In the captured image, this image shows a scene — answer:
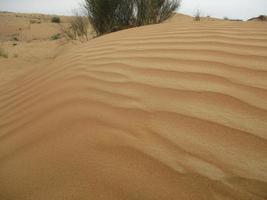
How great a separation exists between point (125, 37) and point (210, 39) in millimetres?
1012

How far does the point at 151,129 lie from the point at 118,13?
6.01 m

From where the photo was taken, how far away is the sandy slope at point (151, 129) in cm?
106

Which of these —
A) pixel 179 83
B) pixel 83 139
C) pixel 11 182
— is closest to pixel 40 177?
pixel 11 182

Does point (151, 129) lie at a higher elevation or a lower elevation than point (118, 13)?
lower

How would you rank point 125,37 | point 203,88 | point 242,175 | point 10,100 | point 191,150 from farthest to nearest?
point 125,37 < point 10,100 < point 203,88 < point 191,150 < point 242,175

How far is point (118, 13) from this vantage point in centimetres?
693

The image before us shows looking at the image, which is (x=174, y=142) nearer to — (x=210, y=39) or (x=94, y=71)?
(x=94, y=71)

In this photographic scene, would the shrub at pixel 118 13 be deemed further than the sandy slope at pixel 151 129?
Yes

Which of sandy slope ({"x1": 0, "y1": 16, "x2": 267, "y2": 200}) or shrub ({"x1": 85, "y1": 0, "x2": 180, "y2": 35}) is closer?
sandy slope ({"x1": 0, "y1": 16, "x2": 267, "y2": 200})

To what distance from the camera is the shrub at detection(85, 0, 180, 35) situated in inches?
264

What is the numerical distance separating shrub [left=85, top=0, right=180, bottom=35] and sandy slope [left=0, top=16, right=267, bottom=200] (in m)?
4.67

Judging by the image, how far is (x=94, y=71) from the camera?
7.14 ft

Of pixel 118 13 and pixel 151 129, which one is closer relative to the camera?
pixel 151 129

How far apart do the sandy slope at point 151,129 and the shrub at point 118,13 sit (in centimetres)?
467
